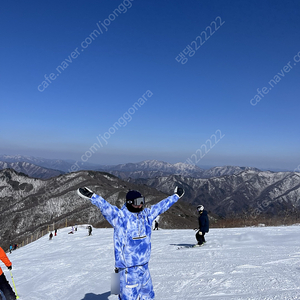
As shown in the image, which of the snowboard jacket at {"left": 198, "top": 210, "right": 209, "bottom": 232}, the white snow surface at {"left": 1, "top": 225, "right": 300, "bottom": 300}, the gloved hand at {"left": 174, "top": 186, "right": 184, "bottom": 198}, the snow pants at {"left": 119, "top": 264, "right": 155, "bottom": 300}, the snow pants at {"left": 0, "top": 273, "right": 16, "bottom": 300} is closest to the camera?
the snow pants at {"left": 119, "top": 264, "right": 155, "bottom": 300}

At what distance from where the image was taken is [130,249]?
4078 millimetres

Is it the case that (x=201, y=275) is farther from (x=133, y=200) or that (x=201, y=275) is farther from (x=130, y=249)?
(x=133, y=200)

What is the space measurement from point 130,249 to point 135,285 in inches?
21.6

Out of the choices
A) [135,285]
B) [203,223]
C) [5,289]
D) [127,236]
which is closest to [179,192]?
[127,236]

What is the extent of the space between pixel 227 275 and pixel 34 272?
8.36m

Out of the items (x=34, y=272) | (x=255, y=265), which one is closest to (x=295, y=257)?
(x=255, y=265)

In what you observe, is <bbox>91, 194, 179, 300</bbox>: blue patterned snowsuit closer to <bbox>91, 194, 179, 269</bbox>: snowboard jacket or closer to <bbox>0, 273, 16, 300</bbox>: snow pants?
<bbox>91, 194, 179, 269</bbox>: snowboard jacket

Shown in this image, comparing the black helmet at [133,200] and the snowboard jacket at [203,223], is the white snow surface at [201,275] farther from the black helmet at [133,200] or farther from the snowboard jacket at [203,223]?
the black helmet at [133,200]

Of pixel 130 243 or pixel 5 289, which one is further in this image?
pixel 5 289

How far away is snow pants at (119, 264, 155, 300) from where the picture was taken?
4.02 m

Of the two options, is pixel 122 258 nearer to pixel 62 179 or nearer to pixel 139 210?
pixel 139 210

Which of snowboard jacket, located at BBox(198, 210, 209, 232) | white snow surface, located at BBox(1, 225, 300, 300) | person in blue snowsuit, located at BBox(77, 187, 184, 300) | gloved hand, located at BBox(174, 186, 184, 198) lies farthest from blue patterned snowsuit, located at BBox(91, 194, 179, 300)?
snowboard jacket, located at BBox(198, 210, 209, 232)

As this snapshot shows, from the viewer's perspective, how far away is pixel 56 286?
8406mm

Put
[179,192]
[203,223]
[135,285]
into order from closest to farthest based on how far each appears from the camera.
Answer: [135,285], [179,192], [203,223]
